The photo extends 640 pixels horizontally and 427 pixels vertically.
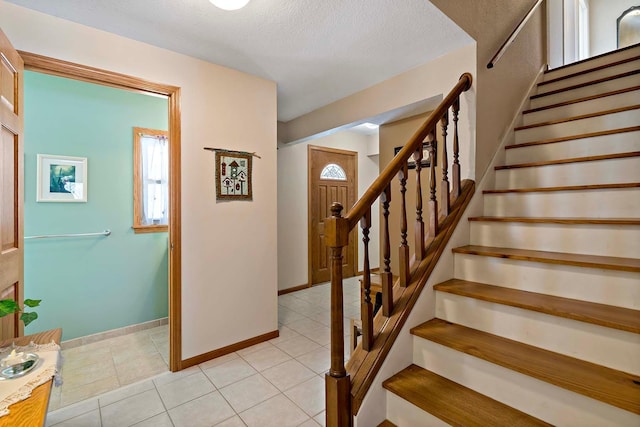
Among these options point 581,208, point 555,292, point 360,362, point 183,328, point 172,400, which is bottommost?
point 172,400

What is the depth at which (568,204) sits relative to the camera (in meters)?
1.77

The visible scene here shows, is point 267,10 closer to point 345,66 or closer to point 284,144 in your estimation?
point 345,66

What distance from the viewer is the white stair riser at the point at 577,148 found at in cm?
185

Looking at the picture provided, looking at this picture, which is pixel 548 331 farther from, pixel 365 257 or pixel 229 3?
pixel 229 3

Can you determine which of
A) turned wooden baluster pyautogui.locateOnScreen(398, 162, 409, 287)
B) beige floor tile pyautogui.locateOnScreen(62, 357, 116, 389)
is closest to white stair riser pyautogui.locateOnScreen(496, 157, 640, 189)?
turned wooden baluster pyautogui.locateOnScreen(398, 162, 409, 287)

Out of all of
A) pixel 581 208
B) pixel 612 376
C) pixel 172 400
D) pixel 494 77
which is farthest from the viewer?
pixel 494 77

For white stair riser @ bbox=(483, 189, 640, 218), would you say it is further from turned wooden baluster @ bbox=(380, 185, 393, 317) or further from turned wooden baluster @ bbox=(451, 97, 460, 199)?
turned wooden baluster @ bbox=(380, 185, 393, 317)

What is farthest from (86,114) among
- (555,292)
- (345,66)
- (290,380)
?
(555,292)

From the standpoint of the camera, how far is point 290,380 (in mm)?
2125

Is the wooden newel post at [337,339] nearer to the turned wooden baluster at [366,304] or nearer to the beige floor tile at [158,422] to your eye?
the turned wooden baluster at [366,304]

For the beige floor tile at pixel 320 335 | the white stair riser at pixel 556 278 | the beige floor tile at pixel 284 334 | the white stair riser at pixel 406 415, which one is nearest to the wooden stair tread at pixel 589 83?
the white stair riser at pixel 556 278

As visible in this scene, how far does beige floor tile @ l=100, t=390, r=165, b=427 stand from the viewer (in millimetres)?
1722

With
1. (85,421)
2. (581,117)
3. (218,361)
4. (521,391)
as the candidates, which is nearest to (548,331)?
(521,391)

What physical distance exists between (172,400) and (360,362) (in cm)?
140
